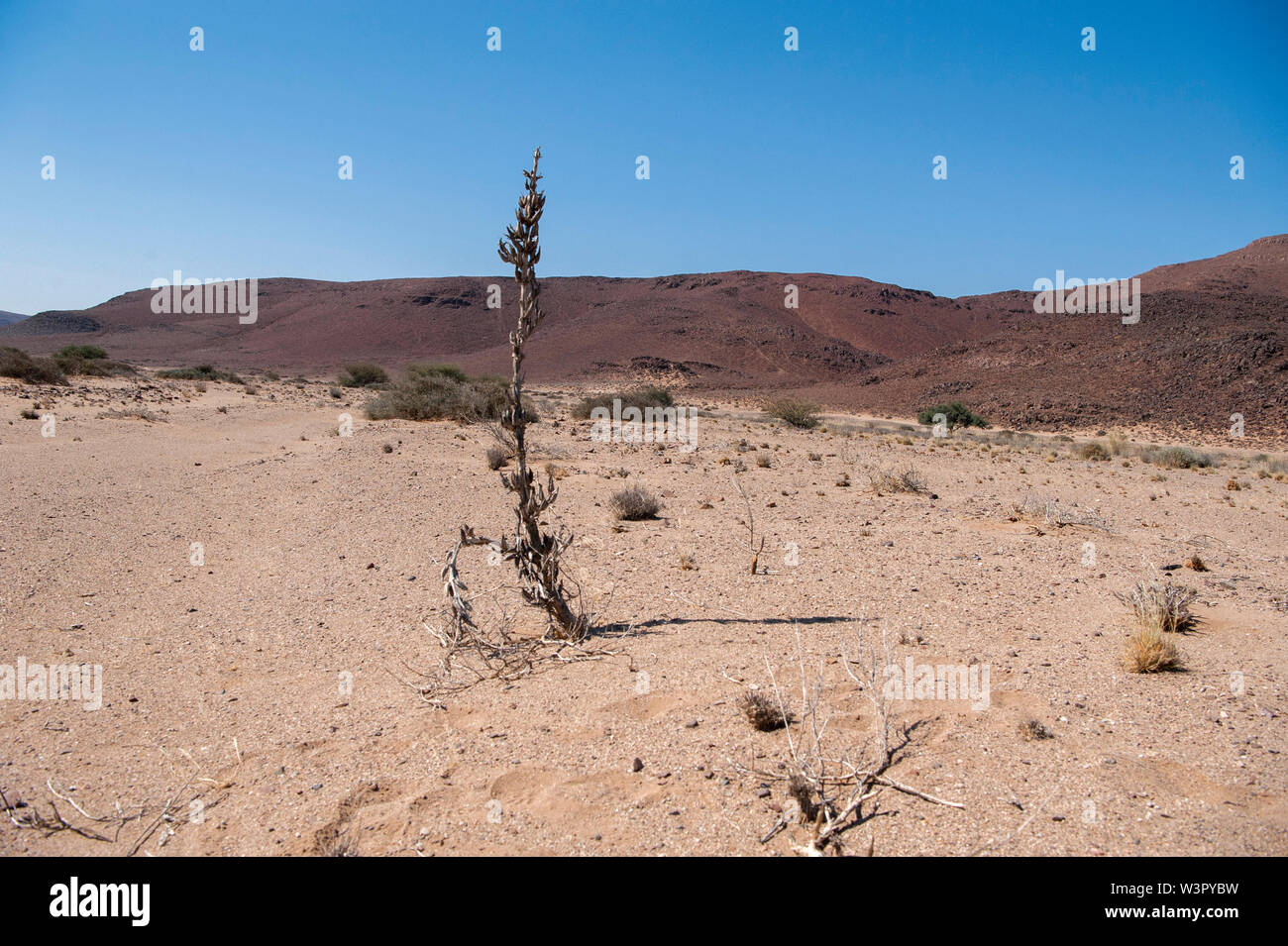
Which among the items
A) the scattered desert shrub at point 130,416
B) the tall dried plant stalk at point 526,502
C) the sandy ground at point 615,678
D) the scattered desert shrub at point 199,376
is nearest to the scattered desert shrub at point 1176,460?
the sandy ground at point 615,678

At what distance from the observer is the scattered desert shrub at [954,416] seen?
31008mm

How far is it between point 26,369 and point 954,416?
3397cm

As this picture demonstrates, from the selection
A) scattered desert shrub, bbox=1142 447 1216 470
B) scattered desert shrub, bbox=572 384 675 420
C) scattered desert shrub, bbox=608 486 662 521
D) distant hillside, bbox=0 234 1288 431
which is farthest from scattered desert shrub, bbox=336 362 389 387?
scattered desert shrub, bbox=1142 447 1216 470

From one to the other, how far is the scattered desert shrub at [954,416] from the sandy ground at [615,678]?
2153cm

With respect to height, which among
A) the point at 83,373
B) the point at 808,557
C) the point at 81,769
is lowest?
the point at 81,769

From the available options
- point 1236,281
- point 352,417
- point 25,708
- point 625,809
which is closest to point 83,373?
point 352,417

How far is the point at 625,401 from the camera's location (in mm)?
24875

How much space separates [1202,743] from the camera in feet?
11.2

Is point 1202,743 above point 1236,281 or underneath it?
underneath

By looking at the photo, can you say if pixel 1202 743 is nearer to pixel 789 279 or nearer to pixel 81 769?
pixel 81 769

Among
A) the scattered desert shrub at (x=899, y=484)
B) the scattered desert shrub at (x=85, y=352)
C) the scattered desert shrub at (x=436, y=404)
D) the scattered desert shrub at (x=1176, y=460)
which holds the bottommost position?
Result: the scattered desert shrub at (x=899, y=484)

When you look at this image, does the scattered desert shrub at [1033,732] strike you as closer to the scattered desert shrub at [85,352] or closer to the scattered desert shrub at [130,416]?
the scattered desert shrub at [130,416]

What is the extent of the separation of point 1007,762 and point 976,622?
2142 mm

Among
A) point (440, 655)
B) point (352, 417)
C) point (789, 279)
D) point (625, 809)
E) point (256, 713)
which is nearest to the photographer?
point (625, 809)
